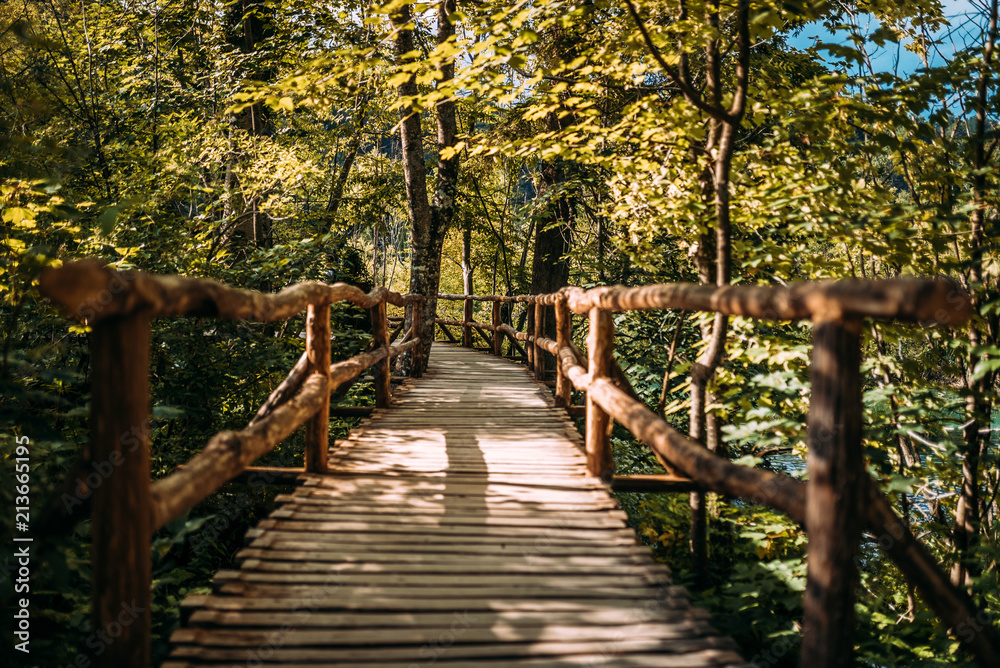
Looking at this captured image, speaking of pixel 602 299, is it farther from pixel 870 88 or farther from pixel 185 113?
pixel 185 113

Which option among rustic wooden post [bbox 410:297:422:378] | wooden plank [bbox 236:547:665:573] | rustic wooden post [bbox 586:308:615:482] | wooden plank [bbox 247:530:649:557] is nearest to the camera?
wooden plank [bbox 236:547:665:573]

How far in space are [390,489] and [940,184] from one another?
439 centimetres

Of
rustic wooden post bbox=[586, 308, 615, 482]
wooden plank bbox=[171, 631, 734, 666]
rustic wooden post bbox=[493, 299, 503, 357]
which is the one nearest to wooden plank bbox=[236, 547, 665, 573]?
wooden plank bbox=[171, 631, 734, 666]

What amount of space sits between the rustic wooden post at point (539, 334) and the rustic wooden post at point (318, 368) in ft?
12.1

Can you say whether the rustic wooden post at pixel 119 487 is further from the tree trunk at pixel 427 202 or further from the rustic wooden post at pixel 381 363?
the tree trunk at pixel 427 202

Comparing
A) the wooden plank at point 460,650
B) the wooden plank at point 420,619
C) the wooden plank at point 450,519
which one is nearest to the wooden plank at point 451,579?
the wooden plank at point 420,619

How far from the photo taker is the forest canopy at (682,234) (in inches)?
144

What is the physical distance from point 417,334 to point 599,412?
4.95m

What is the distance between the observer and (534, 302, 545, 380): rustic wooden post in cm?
782

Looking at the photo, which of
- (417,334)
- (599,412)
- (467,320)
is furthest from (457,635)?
(467,320)

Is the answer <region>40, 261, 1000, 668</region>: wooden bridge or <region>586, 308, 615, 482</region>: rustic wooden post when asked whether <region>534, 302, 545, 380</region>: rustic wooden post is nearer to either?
<region>586, 308, 615, 482</region>: rustic wooden post

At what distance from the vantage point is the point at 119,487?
176cm

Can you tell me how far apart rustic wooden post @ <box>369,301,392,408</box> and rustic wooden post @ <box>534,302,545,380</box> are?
2.06 meters

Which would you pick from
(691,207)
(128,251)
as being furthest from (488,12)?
(128,251)
